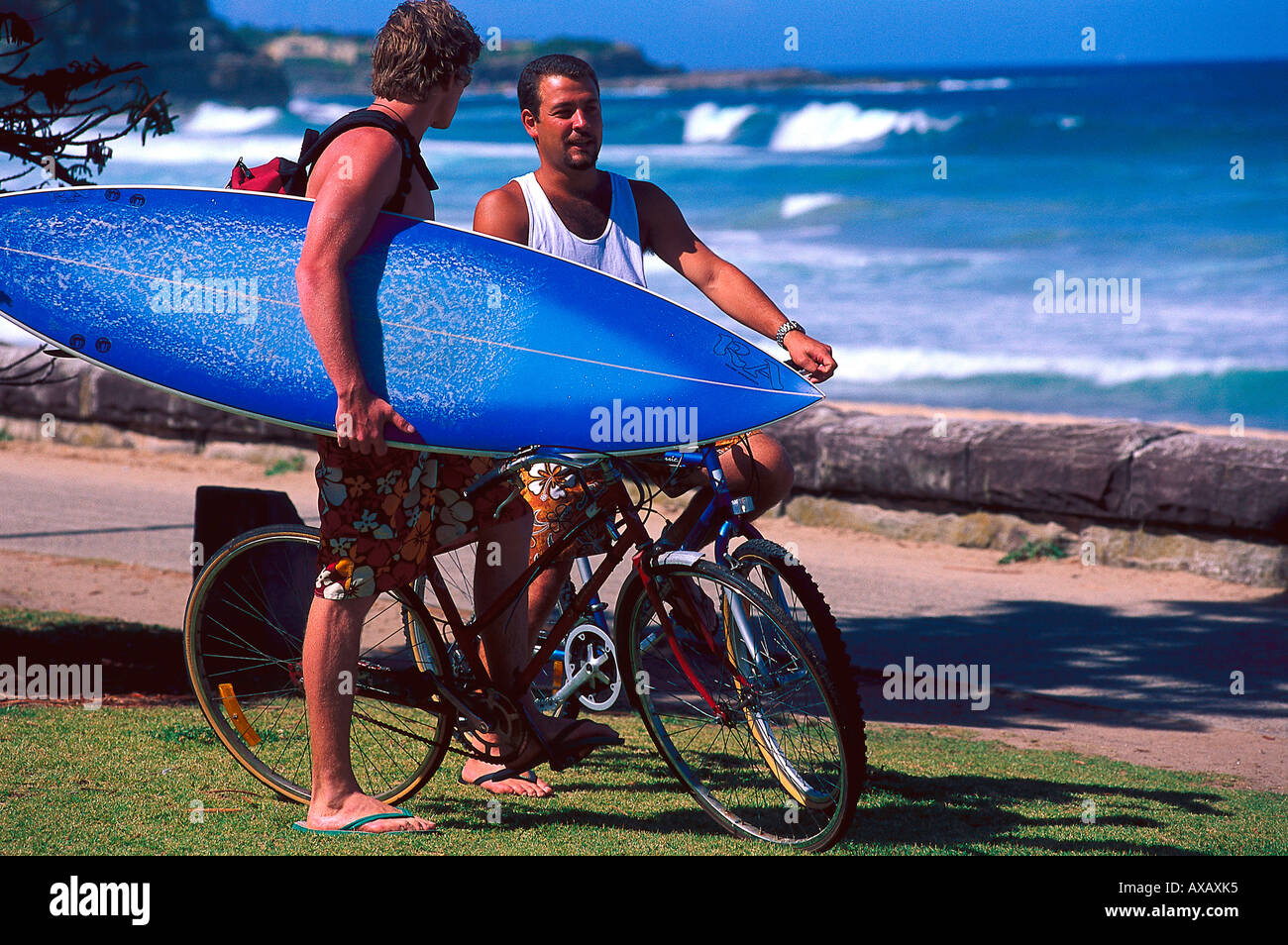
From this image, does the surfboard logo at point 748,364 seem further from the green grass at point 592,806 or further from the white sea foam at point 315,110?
the white sea foam at point 315,110

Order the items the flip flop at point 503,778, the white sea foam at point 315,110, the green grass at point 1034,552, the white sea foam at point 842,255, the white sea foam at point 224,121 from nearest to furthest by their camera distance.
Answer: the flip flop at point 503,778, the green grass at point 1034,552, the white sea foam at point 842,255, the white sea foam at point 224,121, the white sea foam at point 315,110

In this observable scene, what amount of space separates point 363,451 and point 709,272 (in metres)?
1.08

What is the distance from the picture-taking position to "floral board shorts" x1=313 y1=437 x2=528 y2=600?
3.02 meters

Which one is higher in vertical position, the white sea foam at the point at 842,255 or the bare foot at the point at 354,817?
the white sea foam at the point at 842,255

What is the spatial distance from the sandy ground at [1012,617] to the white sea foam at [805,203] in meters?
19.7

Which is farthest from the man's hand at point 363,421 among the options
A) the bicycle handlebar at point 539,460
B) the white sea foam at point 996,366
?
the white sea foam at point 996,366

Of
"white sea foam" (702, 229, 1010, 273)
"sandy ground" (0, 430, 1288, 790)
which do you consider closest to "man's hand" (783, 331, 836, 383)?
"sandy ground" (0, 430, 1288, 790)

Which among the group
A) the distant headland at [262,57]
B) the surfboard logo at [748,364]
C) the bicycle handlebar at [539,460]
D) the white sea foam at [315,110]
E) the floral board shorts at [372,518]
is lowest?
the floral board shorts at [372,518]

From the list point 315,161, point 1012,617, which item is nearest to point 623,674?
point 315,161

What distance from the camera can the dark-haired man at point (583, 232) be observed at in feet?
11.2

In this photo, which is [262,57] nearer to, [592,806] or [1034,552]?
[1034,552]

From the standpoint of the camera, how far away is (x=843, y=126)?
4012 cm

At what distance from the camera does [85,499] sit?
855cm

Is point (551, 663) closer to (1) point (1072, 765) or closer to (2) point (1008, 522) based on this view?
(1) point (1072, 765)
